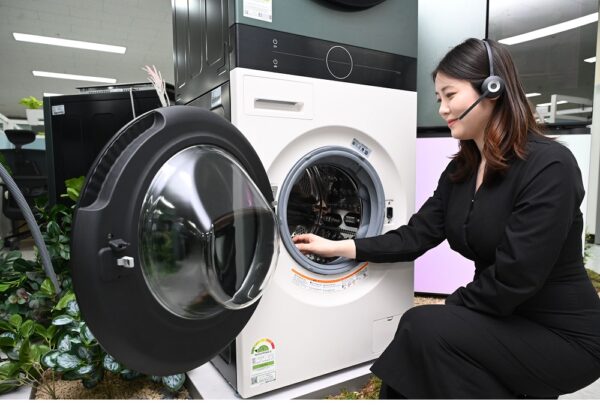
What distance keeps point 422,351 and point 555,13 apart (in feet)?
12.9

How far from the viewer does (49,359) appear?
1041 mm

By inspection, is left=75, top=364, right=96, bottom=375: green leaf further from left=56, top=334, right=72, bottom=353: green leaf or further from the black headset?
the black headset

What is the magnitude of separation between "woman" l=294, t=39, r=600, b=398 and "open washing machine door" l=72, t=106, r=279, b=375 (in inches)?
16.5

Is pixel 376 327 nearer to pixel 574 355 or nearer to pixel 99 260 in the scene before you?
pixel 574 355

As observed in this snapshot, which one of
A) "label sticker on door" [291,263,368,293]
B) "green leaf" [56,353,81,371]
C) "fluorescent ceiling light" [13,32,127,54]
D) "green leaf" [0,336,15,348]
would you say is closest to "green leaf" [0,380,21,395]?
"green leaf" [0,336,15,348]

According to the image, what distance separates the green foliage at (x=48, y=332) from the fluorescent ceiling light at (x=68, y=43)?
5.78 meters

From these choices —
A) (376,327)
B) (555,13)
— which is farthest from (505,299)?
(555,13)

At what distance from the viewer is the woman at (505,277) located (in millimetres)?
801

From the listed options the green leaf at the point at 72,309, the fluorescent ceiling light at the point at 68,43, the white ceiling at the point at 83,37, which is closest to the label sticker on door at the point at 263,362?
the green leaf at the point at 72,309

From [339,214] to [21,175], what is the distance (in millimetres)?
3287

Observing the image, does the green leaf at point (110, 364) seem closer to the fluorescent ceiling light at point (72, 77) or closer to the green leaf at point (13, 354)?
the green leaf at point (13, 354)

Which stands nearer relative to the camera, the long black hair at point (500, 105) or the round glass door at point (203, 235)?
the round glass door at point (203, 235)

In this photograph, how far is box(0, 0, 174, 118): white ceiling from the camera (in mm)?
4852

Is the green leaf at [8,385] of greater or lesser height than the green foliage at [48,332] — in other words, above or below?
below
